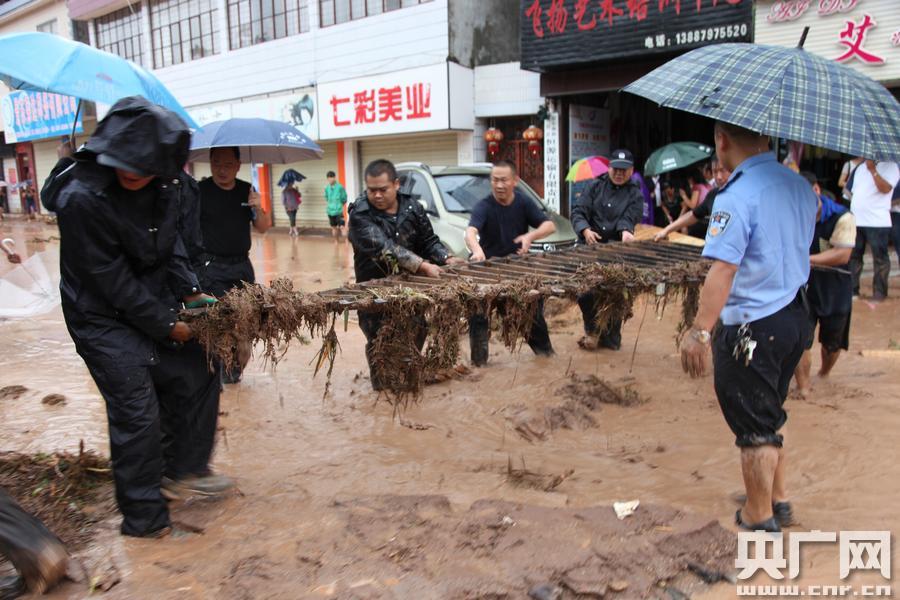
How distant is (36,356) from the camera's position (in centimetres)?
633

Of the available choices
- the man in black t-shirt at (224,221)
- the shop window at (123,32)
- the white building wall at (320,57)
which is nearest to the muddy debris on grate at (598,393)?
the man in black t-shirt at (224,221)

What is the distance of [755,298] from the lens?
2.63 m

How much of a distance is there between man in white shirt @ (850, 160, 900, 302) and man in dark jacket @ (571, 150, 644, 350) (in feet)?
10.0

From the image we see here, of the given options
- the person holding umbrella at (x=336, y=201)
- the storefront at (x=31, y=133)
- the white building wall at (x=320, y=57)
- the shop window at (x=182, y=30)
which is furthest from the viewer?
the storefront at (x=31, y=133)

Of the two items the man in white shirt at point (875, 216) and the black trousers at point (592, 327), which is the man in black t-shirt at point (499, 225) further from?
the man in white shirt at point (875, 216)

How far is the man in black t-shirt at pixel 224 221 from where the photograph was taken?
15.5 ft

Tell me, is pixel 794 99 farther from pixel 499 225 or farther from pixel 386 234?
pixel 499 225

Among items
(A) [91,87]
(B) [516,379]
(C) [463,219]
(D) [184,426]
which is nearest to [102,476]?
(D) [184,426]

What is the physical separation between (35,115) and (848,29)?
26844 millimetres

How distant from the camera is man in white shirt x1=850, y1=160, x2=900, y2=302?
7.28m

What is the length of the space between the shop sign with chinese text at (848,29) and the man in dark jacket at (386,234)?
25.1ft

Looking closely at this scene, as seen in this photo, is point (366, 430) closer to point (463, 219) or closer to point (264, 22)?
point (463, 219)

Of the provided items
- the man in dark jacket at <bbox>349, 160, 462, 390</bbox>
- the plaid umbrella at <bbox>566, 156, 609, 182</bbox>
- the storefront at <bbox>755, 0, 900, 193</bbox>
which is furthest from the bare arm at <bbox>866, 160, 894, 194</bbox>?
the man in dark jacket at <bbox>349, 160, 462, 390</bbox>

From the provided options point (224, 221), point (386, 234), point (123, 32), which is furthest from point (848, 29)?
point (123, 32)
